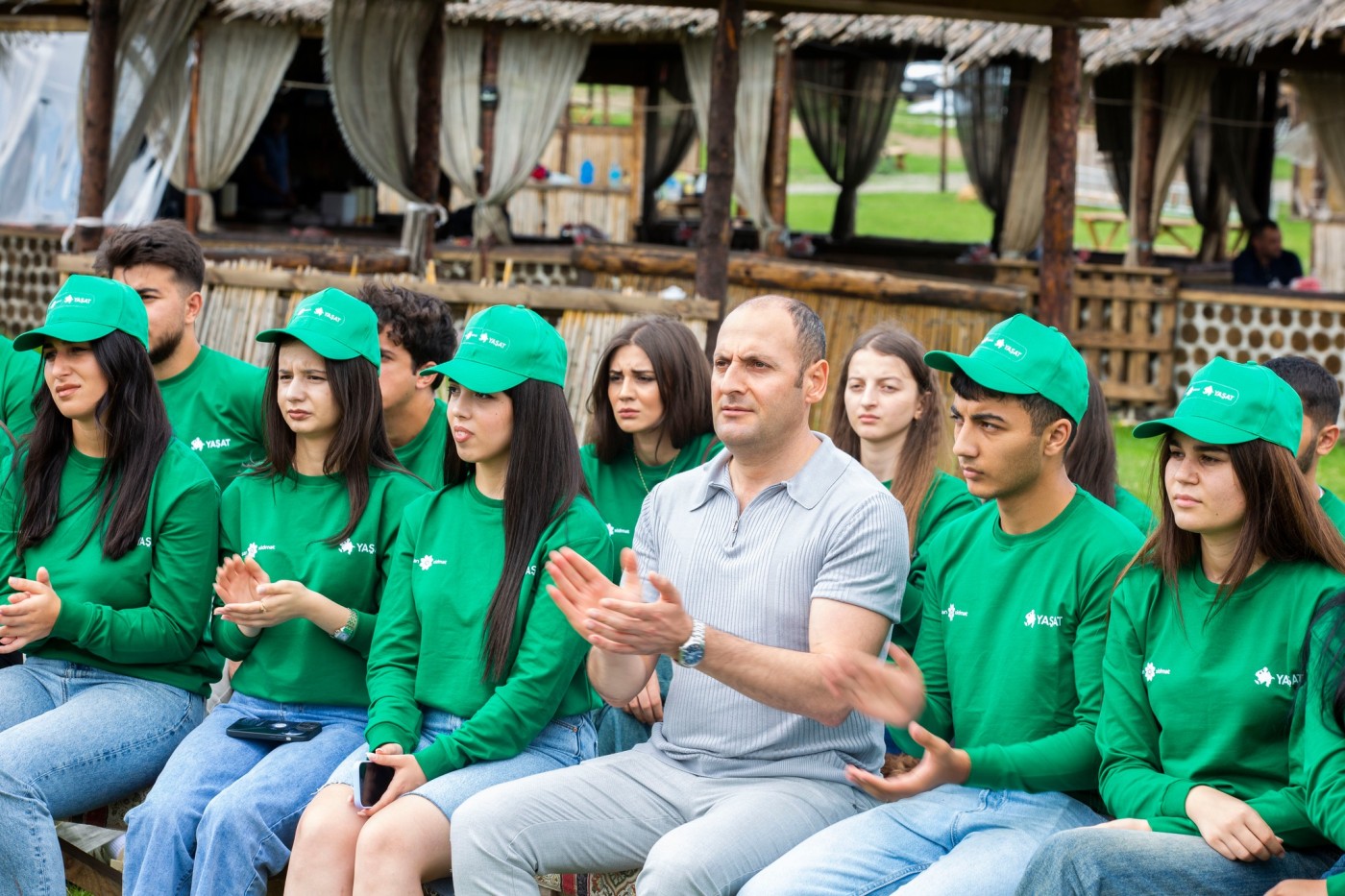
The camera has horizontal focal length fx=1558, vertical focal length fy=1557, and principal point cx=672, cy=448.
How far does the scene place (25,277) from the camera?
55.2ft

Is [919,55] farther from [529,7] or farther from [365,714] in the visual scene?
[365,714]

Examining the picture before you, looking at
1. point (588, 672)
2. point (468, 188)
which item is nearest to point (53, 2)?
point (468, 188)

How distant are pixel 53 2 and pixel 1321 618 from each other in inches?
466

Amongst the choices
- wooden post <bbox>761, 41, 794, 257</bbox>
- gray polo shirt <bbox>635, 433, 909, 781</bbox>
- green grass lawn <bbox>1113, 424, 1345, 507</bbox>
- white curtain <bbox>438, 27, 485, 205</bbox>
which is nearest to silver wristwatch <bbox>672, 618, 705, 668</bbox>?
gray polo shirt <bbox>635, 433, 909, 781</bbox>

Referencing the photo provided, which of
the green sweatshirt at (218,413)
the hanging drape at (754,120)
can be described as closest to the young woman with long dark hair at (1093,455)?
the green sweatshirt at (218,413)

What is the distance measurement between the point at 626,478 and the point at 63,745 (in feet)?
6.26

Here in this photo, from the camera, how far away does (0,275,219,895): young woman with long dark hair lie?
4430 millimetres

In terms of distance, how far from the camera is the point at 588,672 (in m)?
3.92

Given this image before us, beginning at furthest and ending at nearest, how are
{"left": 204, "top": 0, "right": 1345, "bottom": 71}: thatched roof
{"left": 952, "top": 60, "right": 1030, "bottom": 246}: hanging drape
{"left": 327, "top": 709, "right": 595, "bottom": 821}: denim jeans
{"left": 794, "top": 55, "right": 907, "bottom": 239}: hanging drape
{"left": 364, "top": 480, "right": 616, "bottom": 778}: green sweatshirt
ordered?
{"left": 794, "top": 55, "right": 907, "bottom": 239}: hanging drape → {"left": 952, "top": 60, "right": 1030, "bottom": 246}: hanging drape → {"left": 204, "top": 0, "right": 1345, "bottom": 71}: thatched roof → {"left": 364, "top": 480, "right": 616, "bottom": 778}: green sweatshirt → {"left": 327, "top": 709, "right": 595, "bottom": 821}: denim jeans

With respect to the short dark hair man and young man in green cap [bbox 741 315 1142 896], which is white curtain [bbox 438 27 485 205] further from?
young man in green cap [bbox 741 315 1142 896]

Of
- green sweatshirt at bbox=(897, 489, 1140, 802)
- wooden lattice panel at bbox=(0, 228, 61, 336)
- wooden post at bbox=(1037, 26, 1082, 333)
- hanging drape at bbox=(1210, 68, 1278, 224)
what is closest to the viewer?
green sweatshirt at bbox=(897, 489, 1140, 802)

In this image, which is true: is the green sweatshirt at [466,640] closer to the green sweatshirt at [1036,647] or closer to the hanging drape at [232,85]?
the green sweatshirt at [1036,647]

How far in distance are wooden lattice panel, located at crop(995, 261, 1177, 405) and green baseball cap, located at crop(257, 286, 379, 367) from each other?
10849 millimetres

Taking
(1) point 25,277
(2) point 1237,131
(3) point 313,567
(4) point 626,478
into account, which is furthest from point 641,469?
(2) point 1237,131
